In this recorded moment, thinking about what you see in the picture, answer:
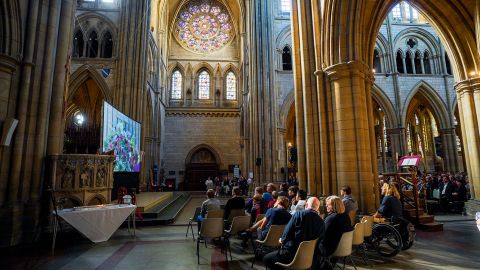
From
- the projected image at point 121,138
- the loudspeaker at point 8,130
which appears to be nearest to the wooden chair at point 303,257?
the loudspeaker at point 8,130

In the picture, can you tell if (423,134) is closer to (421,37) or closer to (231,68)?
(421,37)

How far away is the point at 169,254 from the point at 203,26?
28.1 m

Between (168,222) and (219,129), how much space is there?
63.4 feet

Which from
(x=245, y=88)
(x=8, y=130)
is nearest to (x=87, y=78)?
(x=245, y=88)

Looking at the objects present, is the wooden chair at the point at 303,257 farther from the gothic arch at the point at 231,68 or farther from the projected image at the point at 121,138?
the gothic arch at the point at 231,68

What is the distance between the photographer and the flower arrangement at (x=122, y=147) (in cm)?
1127

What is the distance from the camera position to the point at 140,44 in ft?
58.4

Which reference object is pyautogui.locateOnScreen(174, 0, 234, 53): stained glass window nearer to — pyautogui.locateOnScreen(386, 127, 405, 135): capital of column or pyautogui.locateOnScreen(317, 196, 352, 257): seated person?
pyautogui.locateOnScreen(386, 127, 405, 135): capital of column

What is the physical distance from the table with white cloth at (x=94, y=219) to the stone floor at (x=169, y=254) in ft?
0.80

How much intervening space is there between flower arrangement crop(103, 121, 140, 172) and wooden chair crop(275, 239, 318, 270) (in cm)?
925

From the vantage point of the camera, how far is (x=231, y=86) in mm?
28938

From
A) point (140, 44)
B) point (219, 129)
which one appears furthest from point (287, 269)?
point (219, 129)

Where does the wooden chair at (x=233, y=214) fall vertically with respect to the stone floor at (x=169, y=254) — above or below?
above

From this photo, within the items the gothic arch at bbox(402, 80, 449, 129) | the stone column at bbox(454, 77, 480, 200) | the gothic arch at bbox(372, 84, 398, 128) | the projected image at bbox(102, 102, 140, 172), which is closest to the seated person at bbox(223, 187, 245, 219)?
the projected image at bbox(102, 102, 140, 172)
